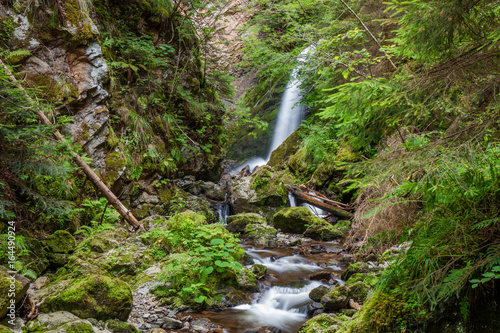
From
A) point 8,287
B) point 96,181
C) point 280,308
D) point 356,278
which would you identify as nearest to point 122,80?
point 96,181

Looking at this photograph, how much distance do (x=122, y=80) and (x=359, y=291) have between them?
28.5 ft

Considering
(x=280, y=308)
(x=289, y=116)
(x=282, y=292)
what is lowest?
(x=280, y=308)

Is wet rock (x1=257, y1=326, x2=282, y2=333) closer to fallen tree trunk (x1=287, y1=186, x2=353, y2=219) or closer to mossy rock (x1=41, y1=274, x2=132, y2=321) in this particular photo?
mossy rock (x1=41, y1=274, x2=132, y2=321)

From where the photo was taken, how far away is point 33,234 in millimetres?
4457

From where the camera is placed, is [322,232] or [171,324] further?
[322,232]

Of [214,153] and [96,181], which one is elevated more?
[214,153]

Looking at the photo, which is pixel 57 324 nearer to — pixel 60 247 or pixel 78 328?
pixel 78 328

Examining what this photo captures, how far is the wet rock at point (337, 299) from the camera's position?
4258 millimetres

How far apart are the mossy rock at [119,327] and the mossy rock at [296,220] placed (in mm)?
6951

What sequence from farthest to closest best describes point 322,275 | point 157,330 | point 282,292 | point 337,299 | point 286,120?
point 286,120 < point 322,275 < point 282,292 < point 337,299 < point 157,330

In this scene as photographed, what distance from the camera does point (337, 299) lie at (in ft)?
14.0

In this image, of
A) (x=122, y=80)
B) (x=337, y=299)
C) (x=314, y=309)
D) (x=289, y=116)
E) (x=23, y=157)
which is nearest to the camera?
(x=23, y=157)

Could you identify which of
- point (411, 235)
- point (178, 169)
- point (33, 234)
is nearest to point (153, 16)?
point (178, 169)

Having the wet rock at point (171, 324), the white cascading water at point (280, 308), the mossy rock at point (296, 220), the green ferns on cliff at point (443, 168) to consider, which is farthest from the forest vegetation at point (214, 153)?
the mossy rock at point (296, 220)
